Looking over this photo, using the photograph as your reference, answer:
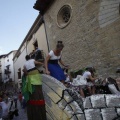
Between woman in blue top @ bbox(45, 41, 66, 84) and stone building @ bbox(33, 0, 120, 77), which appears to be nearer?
→ woman in blue top @ bbox(45, 41, 66, 84)

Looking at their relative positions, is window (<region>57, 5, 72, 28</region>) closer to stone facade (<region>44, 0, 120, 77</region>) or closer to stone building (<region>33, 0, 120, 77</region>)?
stone building (<region>33, 0, 120, 77</region>)

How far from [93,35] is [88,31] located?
1.56 ft

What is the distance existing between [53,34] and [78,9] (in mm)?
3125

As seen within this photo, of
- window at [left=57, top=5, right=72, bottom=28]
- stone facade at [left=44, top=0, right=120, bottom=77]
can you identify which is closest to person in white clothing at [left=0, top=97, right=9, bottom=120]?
stone facade at [left=44, top=0, right=120, bottom=77]

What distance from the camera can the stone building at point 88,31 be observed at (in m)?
8.19

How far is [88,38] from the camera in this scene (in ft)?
31.3

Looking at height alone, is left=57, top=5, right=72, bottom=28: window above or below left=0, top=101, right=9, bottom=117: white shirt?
above

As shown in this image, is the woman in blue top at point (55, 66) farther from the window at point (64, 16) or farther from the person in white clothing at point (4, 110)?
the window at point (64, 16)

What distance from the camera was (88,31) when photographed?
9.55 m

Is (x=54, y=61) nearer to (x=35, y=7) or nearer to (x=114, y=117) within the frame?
(x=114, y=117)

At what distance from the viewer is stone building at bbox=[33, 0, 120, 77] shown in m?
8.19

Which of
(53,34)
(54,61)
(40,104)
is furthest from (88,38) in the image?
(40,104)

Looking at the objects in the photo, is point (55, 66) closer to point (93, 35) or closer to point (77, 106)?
point (77, 106)

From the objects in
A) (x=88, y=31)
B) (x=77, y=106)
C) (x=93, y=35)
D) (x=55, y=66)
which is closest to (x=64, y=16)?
(x=88, y=31)
